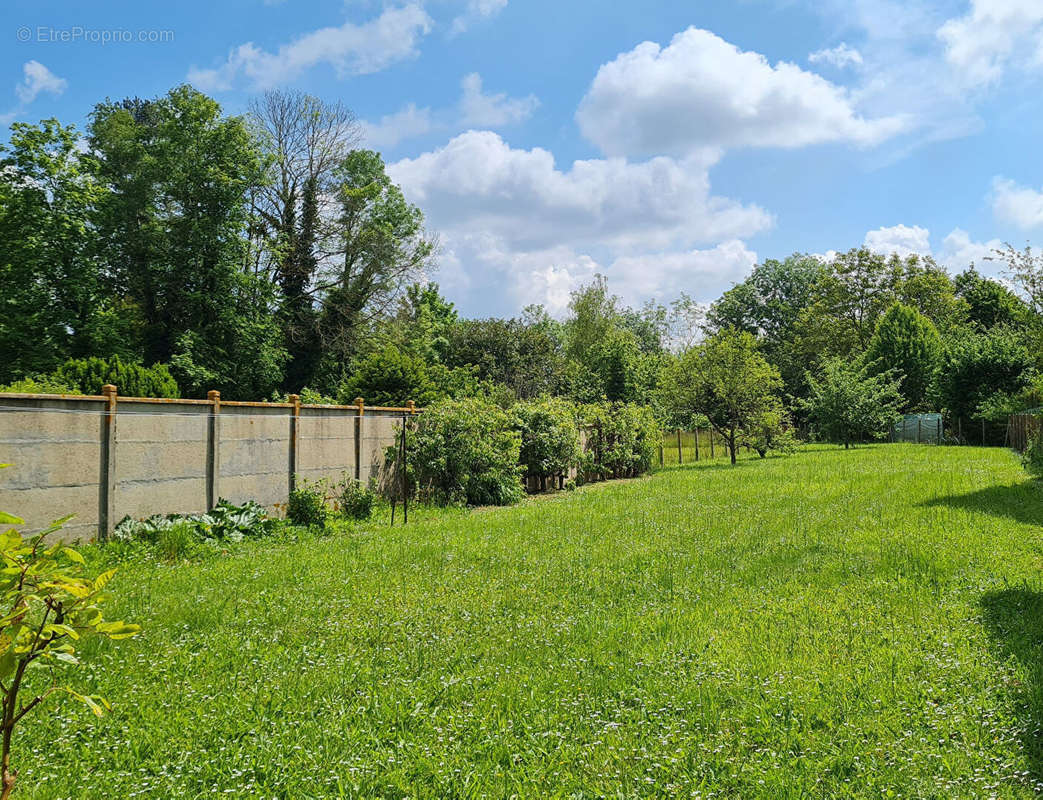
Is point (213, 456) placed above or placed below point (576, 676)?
above

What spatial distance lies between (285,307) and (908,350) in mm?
31802

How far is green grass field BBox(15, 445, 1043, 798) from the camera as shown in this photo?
2.92 metres

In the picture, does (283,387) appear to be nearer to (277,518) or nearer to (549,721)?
(277,518)

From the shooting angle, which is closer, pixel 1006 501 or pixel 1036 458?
pixel 1006 501

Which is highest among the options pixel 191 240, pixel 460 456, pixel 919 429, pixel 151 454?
pixel 191 240

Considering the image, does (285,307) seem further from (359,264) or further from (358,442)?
(358,442)

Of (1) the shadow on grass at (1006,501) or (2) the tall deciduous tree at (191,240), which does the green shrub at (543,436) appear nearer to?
(1) the shadow on grass at (1006,501)

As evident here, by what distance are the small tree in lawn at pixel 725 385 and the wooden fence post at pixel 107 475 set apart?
18.1m

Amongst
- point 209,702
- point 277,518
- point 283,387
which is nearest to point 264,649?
point 209,702

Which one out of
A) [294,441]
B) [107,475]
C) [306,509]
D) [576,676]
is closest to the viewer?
[576,676]

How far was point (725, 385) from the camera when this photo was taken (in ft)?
71.9

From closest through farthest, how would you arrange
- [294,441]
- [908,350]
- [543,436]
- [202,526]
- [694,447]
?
1. [202,526]
2. [294,441]
3. [543,436]
4. [694,447]
5. [908,350]

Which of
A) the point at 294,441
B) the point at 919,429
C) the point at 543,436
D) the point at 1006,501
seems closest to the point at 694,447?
the point at 919,429

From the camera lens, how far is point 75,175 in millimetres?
22016
